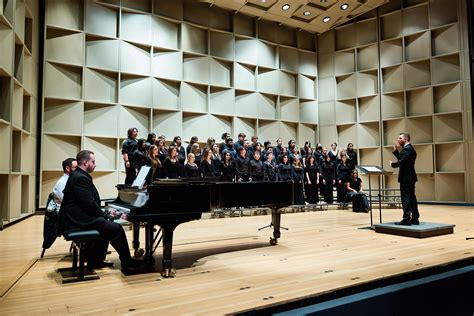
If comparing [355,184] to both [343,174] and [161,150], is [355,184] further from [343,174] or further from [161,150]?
[161,150]

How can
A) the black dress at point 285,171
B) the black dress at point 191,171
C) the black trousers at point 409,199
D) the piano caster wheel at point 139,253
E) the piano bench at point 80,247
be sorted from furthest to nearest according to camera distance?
the black dress at point 285,171 < the black dress at point 191,171 < the black trousers at point 409,199 < the piano caster wheel at point 139,253 < the piano bench at point 80,247

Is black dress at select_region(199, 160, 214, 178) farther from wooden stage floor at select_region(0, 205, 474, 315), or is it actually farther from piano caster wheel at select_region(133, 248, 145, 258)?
piano caster wheel at select_region(133, 248, 145, 258)

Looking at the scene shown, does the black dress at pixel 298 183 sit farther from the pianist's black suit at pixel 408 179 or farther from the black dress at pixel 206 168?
the pianist's black suit at pixel 408 179

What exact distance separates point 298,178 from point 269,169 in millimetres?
886

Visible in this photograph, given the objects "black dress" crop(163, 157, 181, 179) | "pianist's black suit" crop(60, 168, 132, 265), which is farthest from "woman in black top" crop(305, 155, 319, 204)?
"pianist's black suit" crop(60, 168, 132, 265)

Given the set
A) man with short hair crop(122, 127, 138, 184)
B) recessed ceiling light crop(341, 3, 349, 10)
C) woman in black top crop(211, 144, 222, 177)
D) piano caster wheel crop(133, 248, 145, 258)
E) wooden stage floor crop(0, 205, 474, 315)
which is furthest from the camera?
recessed ceiling light crop(341, 3, 349, 10)

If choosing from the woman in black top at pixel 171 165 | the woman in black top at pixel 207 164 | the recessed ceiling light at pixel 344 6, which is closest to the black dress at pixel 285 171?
the woman in black top at pixel 207 164

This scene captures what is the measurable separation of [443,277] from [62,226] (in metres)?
2.80

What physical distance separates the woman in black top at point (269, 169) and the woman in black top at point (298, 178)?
1.76 ft

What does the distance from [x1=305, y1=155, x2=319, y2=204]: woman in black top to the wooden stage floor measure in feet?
10.2

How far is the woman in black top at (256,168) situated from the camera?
6.77m

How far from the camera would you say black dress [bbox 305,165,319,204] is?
7.93 metres

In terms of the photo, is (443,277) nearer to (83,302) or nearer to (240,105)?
(83,302)

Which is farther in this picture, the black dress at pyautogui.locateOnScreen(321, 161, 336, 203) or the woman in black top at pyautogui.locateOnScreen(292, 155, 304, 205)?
the black dress at pyautogui.locateOnScreen(321, 161, 336, 203)
